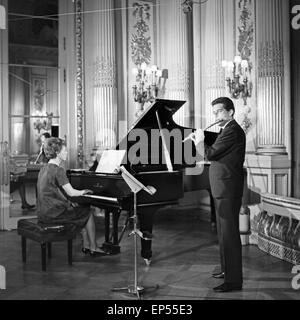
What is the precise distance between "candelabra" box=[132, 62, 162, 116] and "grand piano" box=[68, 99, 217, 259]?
8.36ft

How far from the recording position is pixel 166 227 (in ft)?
22.6

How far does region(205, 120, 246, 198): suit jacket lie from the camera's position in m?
3.79

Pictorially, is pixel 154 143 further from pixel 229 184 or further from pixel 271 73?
pixel 271 73

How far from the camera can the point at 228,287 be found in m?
3.88

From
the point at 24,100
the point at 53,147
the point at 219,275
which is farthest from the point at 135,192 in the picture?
the point at 24,100

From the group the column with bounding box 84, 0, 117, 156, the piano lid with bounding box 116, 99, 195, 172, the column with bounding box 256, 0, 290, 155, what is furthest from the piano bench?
the column with bounding box 84, 0, 117, 156

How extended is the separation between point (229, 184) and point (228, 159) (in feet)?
0.63

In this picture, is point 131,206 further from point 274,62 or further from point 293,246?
point 274,62

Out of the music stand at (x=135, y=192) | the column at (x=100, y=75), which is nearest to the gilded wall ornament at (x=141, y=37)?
the column at (x=100, y=75)

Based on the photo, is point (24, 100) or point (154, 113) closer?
point (154, 113)

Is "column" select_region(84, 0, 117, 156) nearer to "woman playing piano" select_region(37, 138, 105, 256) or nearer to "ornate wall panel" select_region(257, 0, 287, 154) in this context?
"ornate wall panel" select_region(257, 0, 287, 154)

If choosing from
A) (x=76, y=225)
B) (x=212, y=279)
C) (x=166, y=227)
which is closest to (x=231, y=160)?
(x=212, y=279)

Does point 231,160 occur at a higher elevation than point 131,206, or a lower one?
higher
